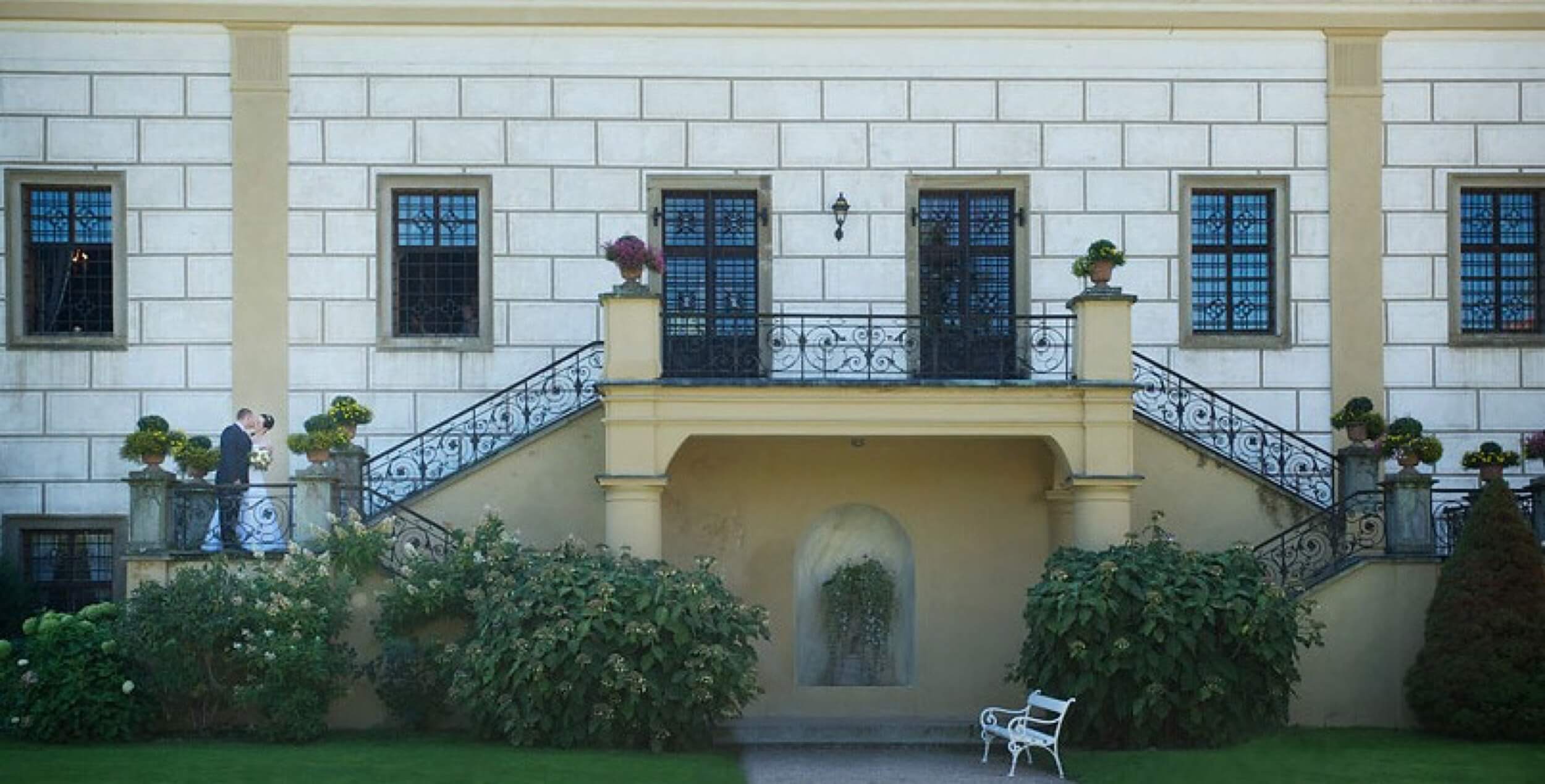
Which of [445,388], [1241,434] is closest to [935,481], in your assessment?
[1241,434]

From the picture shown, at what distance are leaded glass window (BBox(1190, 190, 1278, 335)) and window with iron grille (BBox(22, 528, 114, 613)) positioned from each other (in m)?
12.4

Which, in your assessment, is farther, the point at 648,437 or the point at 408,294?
the point at 408,294

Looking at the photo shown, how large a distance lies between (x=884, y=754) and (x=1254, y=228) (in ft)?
26.0

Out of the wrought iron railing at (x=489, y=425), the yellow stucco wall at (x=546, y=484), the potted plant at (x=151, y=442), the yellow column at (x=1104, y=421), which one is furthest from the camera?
the wrought iron railing at (x=489, y=425)

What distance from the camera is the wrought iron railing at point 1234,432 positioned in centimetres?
2356

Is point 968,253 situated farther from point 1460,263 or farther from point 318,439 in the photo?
point 318,439

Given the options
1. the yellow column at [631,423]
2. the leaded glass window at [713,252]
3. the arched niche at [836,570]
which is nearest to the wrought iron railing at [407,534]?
the yellow column at [631,423]

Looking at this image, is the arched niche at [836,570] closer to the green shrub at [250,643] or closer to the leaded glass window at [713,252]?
the leaded glass window at [713,252]

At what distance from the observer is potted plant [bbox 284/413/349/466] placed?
2181 centimetres

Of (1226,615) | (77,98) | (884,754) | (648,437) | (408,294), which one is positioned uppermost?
(77,98)

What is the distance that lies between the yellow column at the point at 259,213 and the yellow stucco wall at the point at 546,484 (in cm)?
308

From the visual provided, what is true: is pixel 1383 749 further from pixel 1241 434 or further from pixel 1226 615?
pixel 1241 434

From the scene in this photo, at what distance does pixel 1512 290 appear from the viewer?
25.1 meters

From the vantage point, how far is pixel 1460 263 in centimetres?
2497
